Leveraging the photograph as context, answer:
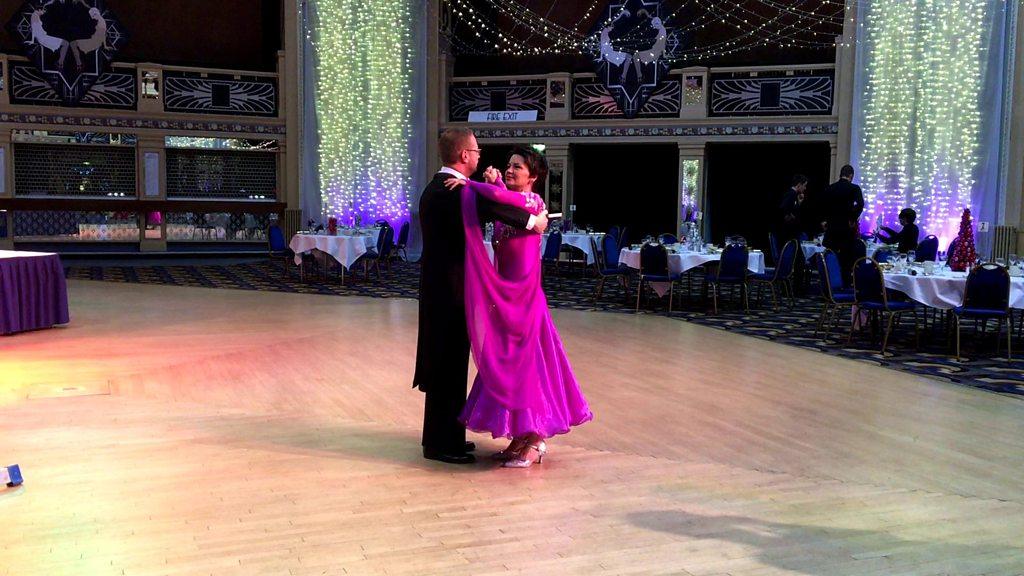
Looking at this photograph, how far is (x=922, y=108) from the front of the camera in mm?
12180

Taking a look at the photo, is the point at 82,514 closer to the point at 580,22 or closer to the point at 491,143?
the point at 491,143

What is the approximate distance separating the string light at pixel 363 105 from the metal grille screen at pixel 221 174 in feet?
4.61

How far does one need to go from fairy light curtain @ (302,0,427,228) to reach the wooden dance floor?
889cm

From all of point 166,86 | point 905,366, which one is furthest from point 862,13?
point 166,86

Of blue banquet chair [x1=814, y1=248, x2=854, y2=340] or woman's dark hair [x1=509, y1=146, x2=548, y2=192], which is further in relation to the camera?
blue banquet chair [x1=814, y1=248, x2=854, y2=340]

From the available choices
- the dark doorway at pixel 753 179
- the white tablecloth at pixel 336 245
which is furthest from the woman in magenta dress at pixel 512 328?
the dark doorway at pixel 753 179

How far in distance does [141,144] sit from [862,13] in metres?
11.3

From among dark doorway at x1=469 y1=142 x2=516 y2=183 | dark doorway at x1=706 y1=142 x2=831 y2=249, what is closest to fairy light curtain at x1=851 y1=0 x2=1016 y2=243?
dark doorway at x1=706 y1=142 x2=831 y2=249

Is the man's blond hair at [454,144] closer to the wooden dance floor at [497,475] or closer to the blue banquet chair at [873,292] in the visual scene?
the wooden dance floor at [497,475]

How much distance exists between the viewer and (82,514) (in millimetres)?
3229

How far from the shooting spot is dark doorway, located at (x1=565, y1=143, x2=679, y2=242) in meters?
15.7

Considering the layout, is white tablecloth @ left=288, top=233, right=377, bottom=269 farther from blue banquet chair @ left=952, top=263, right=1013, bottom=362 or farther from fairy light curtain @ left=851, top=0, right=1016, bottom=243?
blue banquet chair @ left=952, top=263, right=1013, bottom=362

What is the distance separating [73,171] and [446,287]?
44.1 ft

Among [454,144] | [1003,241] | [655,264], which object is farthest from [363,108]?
[454,144]
